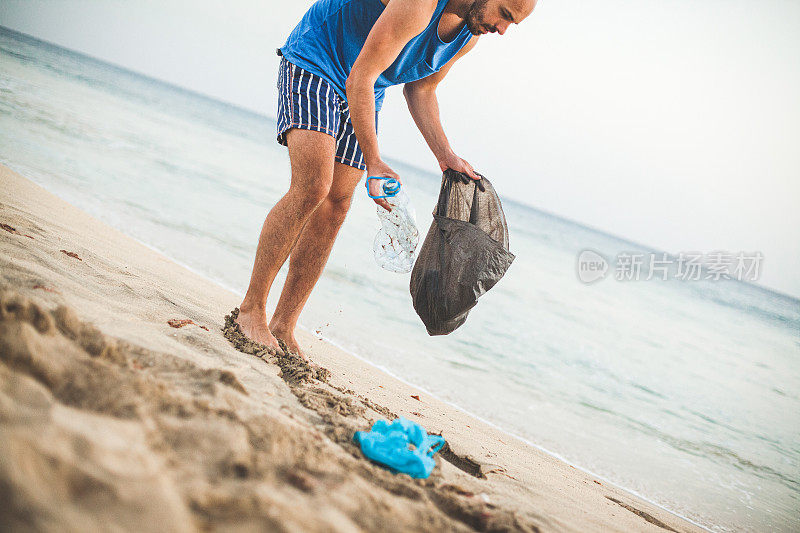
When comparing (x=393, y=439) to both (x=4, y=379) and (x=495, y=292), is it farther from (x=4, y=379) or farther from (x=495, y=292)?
(x=495, y=292)

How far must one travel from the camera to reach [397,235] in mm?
2131

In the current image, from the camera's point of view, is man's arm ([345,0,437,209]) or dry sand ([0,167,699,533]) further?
man's arm ([345,0,437,209])

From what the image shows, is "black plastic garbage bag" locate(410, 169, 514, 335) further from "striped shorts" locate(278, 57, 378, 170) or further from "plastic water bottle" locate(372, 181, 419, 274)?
"striped shorts" locate(278, 57, 378, 170)

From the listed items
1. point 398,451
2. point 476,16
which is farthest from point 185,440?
point 476,16

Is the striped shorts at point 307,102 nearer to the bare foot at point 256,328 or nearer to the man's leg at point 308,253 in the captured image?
the man's leg at point 308,253

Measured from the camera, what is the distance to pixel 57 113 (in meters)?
9.70

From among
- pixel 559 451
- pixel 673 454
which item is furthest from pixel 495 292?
pixel 559 451

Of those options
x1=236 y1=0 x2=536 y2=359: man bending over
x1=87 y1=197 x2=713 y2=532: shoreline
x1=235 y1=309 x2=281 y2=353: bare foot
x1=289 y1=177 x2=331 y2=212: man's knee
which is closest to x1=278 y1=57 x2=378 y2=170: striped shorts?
x1=236 y1=0 x2=536 y2=359: man bending over

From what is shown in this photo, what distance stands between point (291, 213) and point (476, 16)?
3.62 feet

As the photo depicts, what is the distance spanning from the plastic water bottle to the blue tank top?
0.61m

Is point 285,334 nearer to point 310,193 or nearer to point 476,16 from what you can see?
point 310,193

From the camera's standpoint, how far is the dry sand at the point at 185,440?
821mm

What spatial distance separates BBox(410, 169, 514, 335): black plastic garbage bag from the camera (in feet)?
6.84

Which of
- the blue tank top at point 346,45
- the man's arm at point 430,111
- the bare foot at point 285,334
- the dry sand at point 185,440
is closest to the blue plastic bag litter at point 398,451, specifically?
the dry sand at point 185,440
